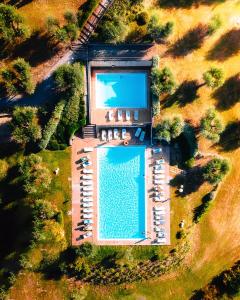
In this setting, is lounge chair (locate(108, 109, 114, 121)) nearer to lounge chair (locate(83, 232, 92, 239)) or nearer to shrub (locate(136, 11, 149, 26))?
shrub (locate(136, 11, 149, 26))

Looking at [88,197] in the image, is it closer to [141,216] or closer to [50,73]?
[141,216]

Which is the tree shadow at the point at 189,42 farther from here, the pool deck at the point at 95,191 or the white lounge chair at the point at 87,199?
the white lounge chair at the point at 87,199

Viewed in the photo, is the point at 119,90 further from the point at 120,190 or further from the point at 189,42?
the point at 120,190

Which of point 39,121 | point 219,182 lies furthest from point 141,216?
point 39,121

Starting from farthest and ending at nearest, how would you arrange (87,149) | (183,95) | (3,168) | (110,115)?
1. (183,95)
2. (87,149)
3. (110,115)
4. (3,168)

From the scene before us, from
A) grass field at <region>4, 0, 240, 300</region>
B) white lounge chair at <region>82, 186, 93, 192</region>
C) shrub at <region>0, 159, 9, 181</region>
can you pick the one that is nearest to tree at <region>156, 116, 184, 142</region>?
grass field at <region>4, 0, 240, 300</region>

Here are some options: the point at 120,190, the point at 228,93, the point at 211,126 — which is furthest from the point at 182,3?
the point at 120,190
